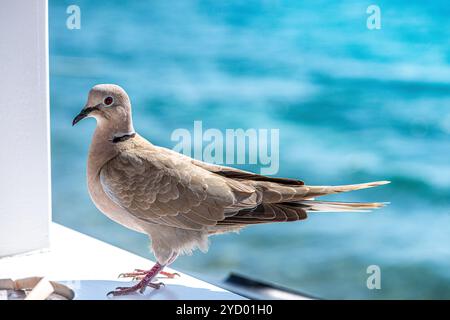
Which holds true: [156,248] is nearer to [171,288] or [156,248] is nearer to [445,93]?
[171,288]

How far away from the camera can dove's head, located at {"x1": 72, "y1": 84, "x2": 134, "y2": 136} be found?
3.70 feet

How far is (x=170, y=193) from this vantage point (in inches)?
45.0

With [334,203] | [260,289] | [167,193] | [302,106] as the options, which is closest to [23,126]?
[167,193]

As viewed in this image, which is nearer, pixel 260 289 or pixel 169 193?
pixel 169 193

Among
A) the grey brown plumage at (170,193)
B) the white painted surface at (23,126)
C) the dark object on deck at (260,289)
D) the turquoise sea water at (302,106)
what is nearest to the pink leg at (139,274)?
the grey brown plumage at (170,193)

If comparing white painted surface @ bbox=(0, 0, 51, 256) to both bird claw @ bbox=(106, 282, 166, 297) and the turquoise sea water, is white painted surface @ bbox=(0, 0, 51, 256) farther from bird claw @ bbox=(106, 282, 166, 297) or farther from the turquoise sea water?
the turquoise sea water

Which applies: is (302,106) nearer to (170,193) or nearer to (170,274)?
(170,274)

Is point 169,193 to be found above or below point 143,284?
above

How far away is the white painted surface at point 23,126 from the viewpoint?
129cm

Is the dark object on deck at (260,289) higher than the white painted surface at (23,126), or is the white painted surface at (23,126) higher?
the white painted surface at (23,126)

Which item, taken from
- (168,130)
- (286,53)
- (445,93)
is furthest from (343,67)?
(168,130)

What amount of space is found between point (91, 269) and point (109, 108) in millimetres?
374

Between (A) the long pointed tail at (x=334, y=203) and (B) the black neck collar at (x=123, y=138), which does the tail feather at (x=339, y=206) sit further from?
(B) the black neck collar at (x=123, y=138)

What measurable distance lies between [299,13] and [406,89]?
3.80 feet
